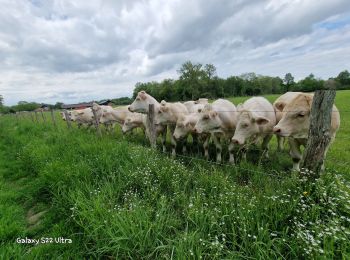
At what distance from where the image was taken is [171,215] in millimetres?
3404

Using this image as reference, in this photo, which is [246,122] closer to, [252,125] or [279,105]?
[252,125]

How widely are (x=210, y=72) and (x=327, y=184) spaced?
9126cm

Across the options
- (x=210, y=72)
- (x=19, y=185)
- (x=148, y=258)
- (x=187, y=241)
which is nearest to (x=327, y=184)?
(x=187, y=241)

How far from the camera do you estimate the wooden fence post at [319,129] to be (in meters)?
3.29

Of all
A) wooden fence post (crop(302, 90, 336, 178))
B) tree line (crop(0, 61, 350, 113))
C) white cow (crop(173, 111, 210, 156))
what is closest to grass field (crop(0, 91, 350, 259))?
wooden fence post (crop(302, 90, 336, 178))

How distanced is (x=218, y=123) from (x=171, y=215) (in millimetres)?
4328

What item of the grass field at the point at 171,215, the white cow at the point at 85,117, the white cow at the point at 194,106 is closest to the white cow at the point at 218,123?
the white cow at the point at 194,106

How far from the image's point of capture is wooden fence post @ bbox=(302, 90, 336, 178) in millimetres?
3293

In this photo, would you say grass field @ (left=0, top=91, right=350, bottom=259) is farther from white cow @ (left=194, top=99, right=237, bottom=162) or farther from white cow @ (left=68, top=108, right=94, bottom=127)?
white cow @ (left=68, top=108, right=94, bottom=127)

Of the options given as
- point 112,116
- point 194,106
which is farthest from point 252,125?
point 112,116

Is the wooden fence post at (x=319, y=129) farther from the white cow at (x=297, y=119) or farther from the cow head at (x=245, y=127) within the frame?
the cow head at (x=245, y=127)

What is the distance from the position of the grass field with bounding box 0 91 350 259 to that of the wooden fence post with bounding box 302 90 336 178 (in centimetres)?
30

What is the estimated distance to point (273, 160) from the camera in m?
6.88

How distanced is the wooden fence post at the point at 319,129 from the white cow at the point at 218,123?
3.25 m
